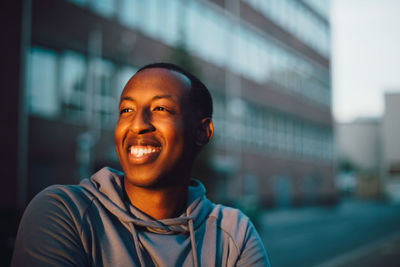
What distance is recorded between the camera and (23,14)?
1625cm

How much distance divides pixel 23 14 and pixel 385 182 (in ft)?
163

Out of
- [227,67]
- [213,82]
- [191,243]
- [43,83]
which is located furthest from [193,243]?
[227,67]

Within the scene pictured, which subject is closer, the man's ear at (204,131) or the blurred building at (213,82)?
the man's ear at (204,131)

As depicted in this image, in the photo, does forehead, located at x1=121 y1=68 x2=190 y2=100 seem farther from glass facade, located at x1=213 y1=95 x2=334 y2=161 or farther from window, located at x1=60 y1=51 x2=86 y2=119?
glass facade, located at x1=213 y1=95 x2=334 y2=161

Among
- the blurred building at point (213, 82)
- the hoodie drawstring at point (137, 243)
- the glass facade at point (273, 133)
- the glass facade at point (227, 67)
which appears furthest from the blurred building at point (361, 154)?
the hoodie drawstring at point (137, 243)

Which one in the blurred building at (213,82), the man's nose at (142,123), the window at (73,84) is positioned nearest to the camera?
the man's nose at (142,123)

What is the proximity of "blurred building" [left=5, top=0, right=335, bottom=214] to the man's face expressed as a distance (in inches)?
590

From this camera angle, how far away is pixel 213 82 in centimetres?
2716

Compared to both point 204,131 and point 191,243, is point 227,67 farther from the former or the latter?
point 191,243

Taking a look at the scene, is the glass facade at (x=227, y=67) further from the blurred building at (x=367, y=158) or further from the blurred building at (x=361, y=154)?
the blurred building at (x=361, y=154)

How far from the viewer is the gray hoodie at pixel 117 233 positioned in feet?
4.81

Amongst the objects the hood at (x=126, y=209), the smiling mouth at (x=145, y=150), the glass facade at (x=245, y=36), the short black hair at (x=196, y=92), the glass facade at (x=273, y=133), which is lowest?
the hood at (x=126, y=209)

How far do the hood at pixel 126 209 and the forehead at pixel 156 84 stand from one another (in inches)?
13.0

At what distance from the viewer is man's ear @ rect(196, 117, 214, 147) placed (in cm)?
186
